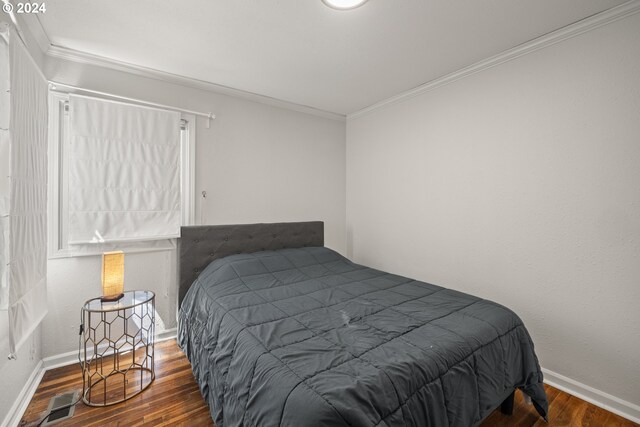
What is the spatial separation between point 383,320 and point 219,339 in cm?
91

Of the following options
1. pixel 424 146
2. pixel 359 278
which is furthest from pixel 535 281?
pixel 424 146

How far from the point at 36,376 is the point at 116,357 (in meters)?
0.46

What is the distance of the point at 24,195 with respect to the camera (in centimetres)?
157

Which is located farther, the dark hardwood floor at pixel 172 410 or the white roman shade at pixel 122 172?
the white roman shade at pixel 122 172

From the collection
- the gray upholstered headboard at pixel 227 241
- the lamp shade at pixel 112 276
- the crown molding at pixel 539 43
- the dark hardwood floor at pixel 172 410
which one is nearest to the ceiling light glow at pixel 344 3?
the crown molding at pixel 539 43

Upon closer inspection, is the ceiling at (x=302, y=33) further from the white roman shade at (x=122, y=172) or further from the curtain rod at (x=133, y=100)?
the white roman shade at (x=122, y=172)

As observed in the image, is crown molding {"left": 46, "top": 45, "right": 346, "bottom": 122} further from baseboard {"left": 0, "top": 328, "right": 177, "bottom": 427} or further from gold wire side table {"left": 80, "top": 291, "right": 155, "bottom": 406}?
baseboard {"left": 0, "top": 328, "right": 177, "bottom": 427}

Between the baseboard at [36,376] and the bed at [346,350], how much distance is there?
1.47 ft

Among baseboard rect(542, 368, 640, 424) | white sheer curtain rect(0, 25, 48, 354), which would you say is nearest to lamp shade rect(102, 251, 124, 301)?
white sheer curtain rect(0, 25, 48, 354)

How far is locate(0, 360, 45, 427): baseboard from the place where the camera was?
161 cm

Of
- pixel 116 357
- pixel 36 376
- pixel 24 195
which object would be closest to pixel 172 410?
pixel 116 357

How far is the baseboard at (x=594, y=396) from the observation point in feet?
5.75

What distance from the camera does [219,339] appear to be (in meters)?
1.62

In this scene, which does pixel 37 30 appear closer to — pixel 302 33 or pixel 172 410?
pixel 302 33
